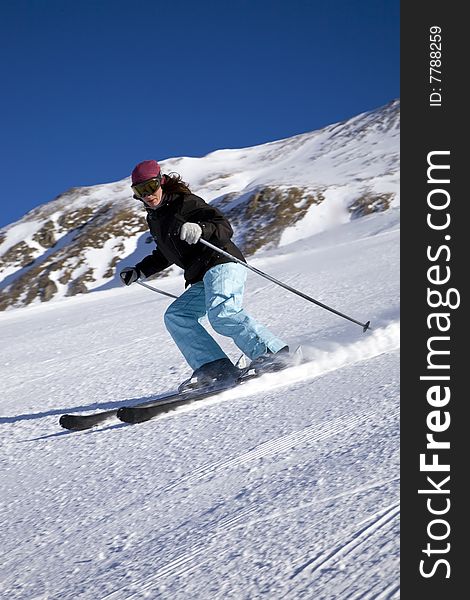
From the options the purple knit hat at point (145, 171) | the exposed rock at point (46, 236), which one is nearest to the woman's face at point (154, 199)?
the purple knit hat at point (145, 171)

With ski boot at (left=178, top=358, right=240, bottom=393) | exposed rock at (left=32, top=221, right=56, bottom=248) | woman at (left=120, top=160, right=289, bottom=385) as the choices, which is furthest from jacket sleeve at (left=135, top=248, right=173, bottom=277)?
exposed rock at (left=32, top=221, right=56, bottom=248)

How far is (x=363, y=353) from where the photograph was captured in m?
4.53

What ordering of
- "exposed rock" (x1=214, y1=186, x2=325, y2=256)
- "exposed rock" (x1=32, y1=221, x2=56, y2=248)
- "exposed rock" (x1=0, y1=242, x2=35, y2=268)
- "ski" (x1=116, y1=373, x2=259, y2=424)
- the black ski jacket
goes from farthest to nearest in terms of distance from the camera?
"exposed rock" (x1=32, y1=221, x2=56, y2=248)
"exposed rock" (x1=0, y1=242, x2=35, y2=268)
"exposed rock" (x1=214, y1=186, x2=325, y2=256)
the black ski jacket
"ski" (x1=116, y1=373, x2=259, y2=424)

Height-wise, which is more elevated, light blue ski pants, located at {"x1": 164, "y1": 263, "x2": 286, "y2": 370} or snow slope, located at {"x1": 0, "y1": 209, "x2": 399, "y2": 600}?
light blue ski pants, located at {"x1": 164, "y1": 263, "x2": 286, "y2": 370}

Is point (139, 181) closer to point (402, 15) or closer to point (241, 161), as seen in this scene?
point (402, 15)

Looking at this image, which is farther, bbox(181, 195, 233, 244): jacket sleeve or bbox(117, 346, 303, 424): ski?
bbox(181, 195, 233, 244): jacket sleeve

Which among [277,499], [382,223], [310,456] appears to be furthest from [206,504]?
[382,223]

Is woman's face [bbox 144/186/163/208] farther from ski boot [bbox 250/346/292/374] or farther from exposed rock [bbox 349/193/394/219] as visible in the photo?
exposed rock [bbox 349/193/394/219]

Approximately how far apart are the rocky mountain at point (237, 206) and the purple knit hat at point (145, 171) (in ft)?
253

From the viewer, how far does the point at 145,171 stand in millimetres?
4336

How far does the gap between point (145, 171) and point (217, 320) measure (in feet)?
3.56

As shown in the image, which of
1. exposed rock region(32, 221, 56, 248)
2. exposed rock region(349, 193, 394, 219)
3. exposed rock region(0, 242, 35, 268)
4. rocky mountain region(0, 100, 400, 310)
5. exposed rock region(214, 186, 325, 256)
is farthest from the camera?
exposed rock region(32, 221, 56, 248)

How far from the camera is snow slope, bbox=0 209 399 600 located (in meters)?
1.83

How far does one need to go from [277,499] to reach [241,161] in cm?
14403
